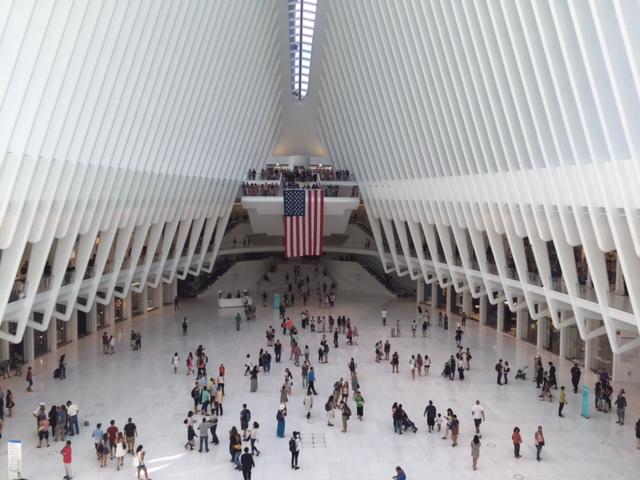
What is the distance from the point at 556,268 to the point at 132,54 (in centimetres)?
1584

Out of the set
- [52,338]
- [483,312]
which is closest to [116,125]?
[52,338]

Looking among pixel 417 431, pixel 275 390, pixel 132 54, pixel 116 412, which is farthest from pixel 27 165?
pixel 417 431

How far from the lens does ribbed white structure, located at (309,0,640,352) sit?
1302 centimetres

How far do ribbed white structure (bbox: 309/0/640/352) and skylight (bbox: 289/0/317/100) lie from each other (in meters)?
0.82

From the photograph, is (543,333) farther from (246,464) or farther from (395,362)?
(246,464)

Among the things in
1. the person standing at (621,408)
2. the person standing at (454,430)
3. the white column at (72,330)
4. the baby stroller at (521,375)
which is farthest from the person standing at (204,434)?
the white column at (72,330)

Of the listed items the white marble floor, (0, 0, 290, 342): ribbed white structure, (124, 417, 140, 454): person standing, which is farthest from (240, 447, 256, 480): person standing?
(0, 0, 290, 342): ribbed white structure

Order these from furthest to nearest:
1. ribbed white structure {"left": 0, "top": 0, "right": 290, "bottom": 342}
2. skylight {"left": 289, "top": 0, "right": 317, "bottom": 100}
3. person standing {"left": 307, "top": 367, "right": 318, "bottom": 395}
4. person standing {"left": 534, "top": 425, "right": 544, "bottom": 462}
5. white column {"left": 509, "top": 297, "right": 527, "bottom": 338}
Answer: skylight {"left": 289, "top": 0, "right": 317, "bottom": 100} < white column {"left": 509, "top": 297, "right": 527, "bottom": 338} < person standing {"left": 307, "top": 367, "right": 318, "bottom": 395} < person standing {"left": 534, "top": 425, "right": 544, "bottom": 462} < ribbed white structure {"left": 0, "top": 0, "right": 290, "bottom": 342}

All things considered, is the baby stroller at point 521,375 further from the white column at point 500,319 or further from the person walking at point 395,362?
the white column at point 500,319

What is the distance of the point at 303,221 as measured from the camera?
31922mm

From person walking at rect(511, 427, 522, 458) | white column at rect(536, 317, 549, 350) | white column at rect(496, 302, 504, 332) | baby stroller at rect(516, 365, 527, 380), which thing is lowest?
person walking at rect(511, 427, 522, 458)

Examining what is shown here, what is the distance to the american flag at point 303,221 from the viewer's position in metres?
31.6

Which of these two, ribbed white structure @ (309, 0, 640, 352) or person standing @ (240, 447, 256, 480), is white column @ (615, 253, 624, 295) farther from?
person standing @ (240, 447, 256, 480)

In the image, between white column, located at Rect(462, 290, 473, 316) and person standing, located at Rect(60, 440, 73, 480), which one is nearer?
person standing, located at Rect(60, 440, 73, 480)
